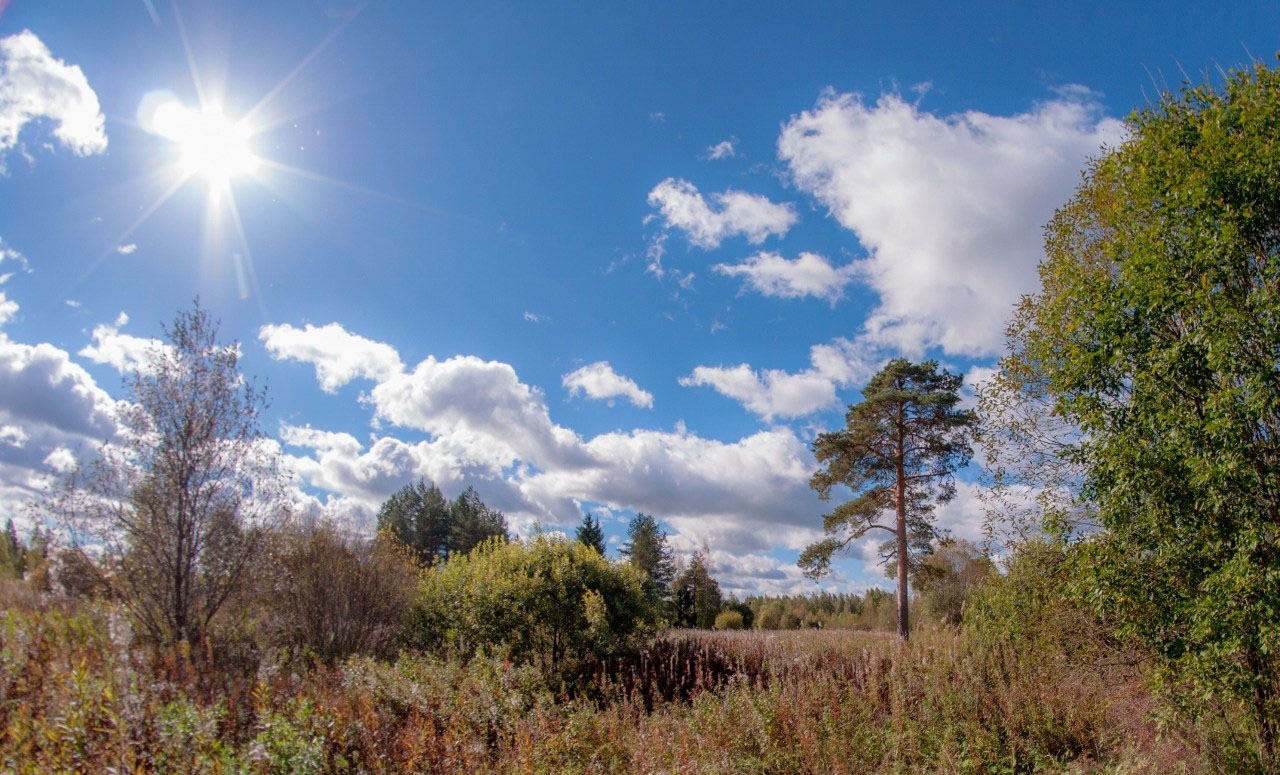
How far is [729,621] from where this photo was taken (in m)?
31.9

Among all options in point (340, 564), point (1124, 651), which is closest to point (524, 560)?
point (340, 564)

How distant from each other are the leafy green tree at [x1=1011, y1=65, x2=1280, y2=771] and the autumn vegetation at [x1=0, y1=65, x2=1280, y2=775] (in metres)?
0.04

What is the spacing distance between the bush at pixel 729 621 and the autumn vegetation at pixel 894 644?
19533mm

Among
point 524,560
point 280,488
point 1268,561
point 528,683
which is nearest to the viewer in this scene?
point 1268,561

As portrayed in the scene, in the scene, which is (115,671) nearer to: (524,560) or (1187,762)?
(524,560)

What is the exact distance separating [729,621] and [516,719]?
1047 inches

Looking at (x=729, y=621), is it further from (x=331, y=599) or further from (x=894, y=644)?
(x=331, y=599)

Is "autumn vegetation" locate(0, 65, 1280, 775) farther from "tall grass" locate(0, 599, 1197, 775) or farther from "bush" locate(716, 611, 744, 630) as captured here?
"bush" locate(716, 611, 744, 630)

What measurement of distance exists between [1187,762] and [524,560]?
10.3 metres

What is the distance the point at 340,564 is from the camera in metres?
13.2

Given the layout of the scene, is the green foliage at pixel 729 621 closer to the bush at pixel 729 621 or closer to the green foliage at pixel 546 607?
the bush at pixel 729 621

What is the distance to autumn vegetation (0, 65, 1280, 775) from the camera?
6238mm

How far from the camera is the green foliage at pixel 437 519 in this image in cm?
4275

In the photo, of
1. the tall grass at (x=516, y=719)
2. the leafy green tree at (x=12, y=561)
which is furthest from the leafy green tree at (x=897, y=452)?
the leafy green tree at (x=12, y=561)
